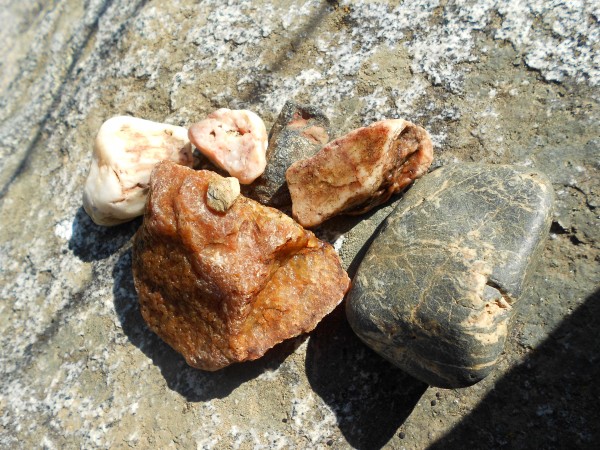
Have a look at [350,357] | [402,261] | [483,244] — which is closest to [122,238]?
[350,357]

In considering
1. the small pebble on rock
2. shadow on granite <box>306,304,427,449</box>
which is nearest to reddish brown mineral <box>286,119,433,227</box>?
the small pebble on rock

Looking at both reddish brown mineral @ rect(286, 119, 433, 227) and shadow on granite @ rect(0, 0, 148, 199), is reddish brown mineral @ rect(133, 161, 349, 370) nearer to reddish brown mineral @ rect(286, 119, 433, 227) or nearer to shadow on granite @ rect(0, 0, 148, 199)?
reddish brown mineral @ rect(286, 119, 433, 227)

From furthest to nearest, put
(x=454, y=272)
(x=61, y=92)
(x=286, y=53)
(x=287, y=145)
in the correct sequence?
1. (x=61, y=92)
2. (x=286, y=53)
3. (x=287, y=145)
4. (x=454, y=272)

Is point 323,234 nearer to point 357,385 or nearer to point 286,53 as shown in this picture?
point 357,385

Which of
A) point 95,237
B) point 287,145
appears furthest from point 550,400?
point 95,237

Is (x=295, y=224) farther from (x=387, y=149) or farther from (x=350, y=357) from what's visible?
(x=350, y=357)

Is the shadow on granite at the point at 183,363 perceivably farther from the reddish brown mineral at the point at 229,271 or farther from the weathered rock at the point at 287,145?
the weathered rock at the point at 287,145
